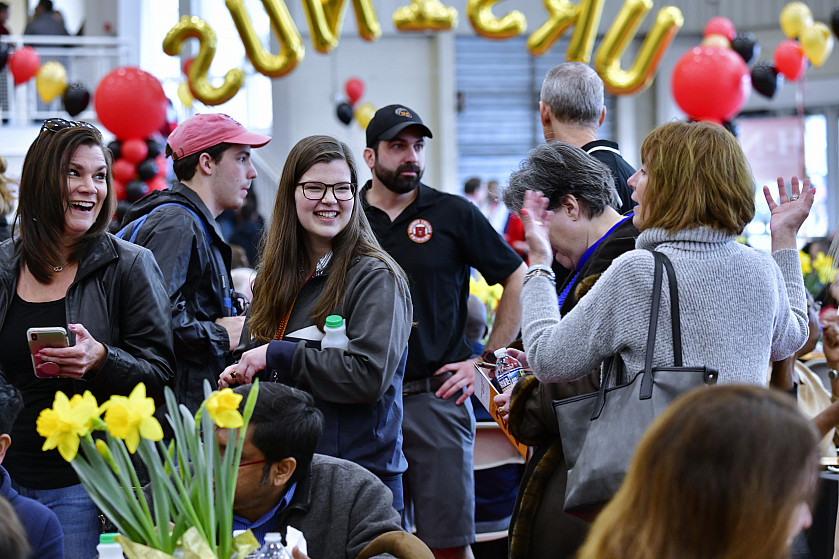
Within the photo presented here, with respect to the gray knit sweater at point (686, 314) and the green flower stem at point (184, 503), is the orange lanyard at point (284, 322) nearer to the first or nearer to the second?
the gray knit sweater at point (686, 314)

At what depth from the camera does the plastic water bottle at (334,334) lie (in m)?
2.27

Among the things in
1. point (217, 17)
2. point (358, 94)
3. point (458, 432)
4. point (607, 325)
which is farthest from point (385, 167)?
point (217, 17)

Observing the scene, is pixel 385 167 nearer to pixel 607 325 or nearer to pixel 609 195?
pixel 609 195

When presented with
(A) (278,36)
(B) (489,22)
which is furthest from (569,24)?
(A) (278,36)

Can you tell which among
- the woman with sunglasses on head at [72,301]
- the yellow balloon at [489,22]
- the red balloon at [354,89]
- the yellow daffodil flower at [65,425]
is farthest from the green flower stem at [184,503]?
the red balloon at [354,89]

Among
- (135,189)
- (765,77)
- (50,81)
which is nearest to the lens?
(135,189)

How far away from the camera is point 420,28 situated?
8062mm

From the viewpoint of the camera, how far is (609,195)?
2.29 meters

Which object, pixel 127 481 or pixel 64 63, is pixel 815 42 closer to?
pixel 64 63

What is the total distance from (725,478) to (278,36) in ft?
19.4

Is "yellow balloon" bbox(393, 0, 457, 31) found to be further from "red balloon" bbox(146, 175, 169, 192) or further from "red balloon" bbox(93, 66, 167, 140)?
"red balloon" bbox(146, 175, 169, 192)

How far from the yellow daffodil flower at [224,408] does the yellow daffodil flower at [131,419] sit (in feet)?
0.26

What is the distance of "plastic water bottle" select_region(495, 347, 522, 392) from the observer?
92.4 inches

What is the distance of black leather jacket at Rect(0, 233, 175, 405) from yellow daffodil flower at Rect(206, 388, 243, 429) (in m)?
0.96
